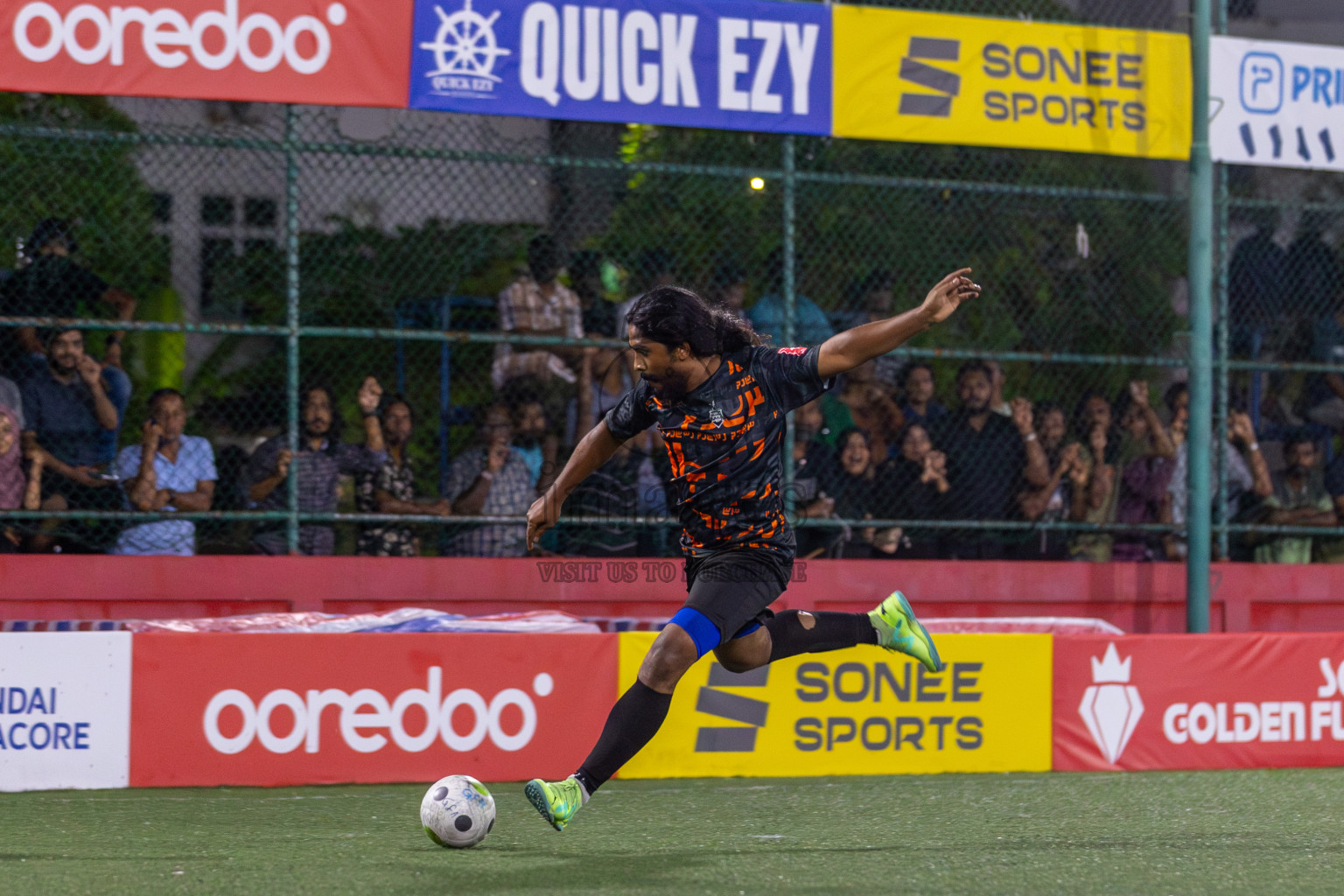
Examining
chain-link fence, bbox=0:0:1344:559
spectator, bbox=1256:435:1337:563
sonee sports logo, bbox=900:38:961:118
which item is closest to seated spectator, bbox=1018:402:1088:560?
chain-link fence, bbox=0:0:1344:559

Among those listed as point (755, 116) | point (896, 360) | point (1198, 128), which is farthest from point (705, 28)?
point (1198, 128)

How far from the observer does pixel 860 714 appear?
24.7ft

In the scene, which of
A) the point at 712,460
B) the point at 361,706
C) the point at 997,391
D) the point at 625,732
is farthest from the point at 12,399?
the point at 997,391

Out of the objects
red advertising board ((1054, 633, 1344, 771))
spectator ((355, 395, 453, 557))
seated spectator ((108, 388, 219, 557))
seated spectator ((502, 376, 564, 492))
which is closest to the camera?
red advertising board ((1054, 633, 1344, 771))

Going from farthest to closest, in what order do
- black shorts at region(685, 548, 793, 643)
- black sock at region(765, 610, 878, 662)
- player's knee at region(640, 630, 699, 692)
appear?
black sock at region(765, 610, 878, 662)
black shorts at region(685, 548, 793, 643)
player's knee at region(640, 630, 699, 692)

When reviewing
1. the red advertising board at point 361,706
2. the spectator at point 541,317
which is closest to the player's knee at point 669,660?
the red advertising board at point 361,706

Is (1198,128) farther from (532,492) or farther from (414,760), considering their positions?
(414,760)

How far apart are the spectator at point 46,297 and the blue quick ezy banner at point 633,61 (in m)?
2.14

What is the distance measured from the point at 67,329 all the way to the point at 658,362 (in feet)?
14.4

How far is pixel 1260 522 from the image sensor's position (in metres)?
9.55

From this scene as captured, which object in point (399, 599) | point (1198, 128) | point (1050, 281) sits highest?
point (1198, 128)

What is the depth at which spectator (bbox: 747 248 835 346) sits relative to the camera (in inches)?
353

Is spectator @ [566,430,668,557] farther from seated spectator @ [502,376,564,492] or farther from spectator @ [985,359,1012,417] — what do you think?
spectator @ [985,359,1012,417]

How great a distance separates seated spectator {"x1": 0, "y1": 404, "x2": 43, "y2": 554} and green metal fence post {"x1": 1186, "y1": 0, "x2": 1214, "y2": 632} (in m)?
6.30
